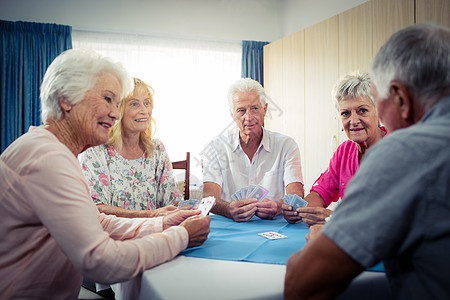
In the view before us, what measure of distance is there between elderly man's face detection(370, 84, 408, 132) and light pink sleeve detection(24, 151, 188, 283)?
79 cm

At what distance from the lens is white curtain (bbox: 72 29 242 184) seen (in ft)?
15.7

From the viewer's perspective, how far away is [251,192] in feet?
6.42

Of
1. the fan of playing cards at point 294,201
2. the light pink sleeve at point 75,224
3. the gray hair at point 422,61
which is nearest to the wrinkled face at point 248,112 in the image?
the fan of playing cards at point 294,201

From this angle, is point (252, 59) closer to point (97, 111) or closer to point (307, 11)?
Answer: point (307, 11)

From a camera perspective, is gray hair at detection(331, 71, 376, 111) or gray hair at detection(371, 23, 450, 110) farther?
gray hair at detection(331, 71, 376, 111)

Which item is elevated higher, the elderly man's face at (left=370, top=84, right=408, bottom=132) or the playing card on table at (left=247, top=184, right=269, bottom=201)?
the elderly man's face at (left=370, top=84, right=408, bottom=132)

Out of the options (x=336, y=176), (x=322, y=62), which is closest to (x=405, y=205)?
(x=336, y=176)

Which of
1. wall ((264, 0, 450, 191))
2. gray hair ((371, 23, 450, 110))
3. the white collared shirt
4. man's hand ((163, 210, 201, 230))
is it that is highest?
wall ((264, 0, 450, 191))

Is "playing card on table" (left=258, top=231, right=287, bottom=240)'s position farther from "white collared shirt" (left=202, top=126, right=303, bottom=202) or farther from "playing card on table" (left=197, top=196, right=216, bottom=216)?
"white collared shirt" (left=202, top=126, right=303, bottom=202)

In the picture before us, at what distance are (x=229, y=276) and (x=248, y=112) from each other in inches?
61.5

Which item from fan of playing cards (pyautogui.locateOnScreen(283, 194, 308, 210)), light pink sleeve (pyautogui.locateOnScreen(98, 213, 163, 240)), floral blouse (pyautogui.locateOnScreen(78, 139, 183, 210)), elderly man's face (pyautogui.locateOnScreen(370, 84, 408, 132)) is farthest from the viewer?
floral blouse (pyautogui.locateOnScreen(78, 139, 183, 210))

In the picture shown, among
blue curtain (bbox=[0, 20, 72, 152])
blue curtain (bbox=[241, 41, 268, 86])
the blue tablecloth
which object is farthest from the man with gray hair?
blue curtain (bbox=[241, 41, 268, 86])

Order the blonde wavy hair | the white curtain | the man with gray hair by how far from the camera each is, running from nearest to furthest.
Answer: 1. the man with gray hair
2. the blonde wavy hair
3. the white curtain

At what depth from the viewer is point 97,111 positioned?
1290mm
